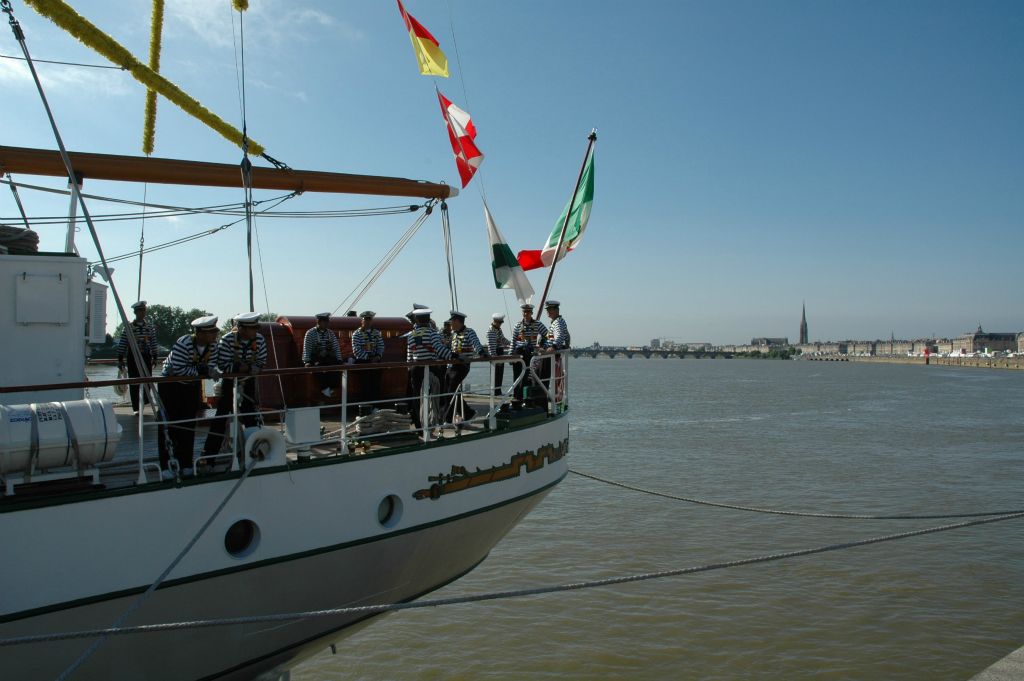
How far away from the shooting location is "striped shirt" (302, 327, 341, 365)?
973 cm

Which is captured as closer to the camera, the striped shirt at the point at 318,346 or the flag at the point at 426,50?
the striped shirt at the point at 318,346

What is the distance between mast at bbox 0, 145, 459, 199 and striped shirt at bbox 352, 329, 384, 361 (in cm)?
223

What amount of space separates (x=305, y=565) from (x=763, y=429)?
3164 cm

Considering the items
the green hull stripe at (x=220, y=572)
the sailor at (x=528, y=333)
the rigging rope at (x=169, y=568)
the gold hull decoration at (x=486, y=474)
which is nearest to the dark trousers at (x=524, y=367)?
the sailor at (x=528, y=333)

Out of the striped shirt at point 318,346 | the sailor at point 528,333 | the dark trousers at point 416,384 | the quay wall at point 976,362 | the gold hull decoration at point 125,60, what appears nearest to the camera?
the gold hull decoration at point 125,60

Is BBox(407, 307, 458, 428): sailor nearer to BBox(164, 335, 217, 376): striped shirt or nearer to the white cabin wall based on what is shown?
BBox(164, 335, 217, 376): striped shirt

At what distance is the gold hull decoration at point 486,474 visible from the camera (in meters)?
7.45

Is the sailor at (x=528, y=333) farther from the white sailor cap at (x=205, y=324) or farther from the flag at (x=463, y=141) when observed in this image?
the white sailor cap at (x=205, y=324)

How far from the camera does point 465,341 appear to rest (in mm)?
9922

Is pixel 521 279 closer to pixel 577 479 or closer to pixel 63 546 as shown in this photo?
pixel 63 546

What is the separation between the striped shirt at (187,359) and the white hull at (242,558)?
115cm

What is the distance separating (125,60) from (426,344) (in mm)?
5429

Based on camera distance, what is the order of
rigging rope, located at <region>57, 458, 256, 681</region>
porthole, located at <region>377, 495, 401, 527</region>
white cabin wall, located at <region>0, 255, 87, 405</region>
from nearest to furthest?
rigging rope, located at <region>57, 458, 256, 681</region> → white cabin wall, located at <region>0, 255, 87, 405</region> → porthole, located at <region>377, 495, 401, 527</region>

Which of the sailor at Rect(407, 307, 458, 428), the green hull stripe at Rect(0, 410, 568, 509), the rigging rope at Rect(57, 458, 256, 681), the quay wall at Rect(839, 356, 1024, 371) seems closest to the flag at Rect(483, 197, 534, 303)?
the sailor at Rect(407, 307, 458, 428)
